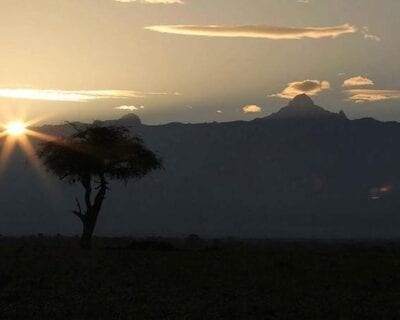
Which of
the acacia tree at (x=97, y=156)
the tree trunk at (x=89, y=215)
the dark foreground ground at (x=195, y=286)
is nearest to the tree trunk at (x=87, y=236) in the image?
the tree trunk at (x=89, y=215)

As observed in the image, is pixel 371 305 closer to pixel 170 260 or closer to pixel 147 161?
pixel 170 260

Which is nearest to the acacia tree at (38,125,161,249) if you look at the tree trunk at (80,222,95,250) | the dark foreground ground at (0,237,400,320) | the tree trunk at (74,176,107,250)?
the tree trunk at (74,176,107,250)

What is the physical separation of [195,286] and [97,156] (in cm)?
2982

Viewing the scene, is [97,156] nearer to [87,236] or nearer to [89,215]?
[89,215]

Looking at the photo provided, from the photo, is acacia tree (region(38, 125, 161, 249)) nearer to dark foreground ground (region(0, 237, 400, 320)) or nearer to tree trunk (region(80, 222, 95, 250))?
tree trunk (region(80, 222, 95, 250))

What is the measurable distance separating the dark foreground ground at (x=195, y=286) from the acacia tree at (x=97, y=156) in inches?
561

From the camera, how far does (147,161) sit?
232 feet

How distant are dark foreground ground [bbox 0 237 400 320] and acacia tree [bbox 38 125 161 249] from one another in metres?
14.3

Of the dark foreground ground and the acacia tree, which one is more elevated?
the acacia tree

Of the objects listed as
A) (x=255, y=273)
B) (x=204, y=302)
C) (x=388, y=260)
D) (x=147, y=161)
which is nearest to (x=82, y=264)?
(x=255, y=273)

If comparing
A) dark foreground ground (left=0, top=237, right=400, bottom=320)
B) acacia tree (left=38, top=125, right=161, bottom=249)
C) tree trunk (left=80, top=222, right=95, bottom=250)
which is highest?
acacia tree (left=38, top=125, right=161, bottom=249)

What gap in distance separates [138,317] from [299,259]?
20.2 meters

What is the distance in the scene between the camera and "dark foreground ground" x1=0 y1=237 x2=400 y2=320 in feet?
107

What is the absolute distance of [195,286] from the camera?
3991cm
